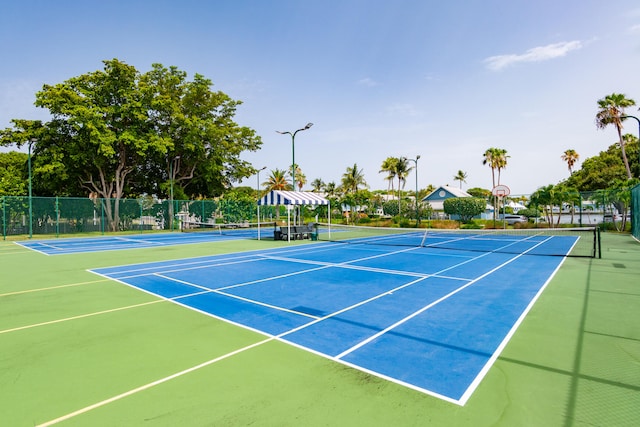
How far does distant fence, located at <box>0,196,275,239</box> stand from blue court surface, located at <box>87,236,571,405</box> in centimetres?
2386

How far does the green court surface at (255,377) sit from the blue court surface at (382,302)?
1.06 feet

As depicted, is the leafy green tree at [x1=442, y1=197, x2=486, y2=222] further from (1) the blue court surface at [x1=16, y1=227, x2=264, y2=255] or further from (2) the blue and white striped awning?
(1) the blue court surface at [x1=16, y1=227, x2=264, y2=255]

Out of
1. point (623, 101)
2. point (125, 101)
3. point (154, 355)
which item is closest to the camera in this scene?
point (154, 355)

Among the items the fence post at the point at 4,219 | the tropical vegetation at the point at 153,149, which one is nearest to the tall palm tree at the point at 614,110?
the tropical vegetation at the point at 153,149

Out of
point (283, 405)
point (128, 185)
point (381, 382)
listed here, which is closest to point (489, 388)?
point (381, 382)

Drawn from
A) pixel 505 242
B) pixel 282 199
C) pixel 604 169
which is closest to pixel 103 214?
pixel 282 199

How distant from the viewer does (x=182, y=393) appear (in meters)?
3.95

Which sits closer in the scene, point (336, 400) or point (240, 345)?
point (336, 400)

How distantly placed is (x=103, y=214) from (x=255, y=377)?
34567 mm

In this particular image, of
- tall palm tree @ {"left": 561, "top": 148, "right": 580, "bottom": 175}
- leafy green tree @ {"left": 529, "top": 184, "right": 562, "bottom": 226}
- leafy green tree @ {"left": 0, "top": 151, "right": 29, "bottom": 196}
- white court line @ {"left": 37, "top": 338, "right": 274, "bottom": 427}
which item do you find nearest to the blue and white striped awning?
white court line @ {"left": 37, "top": 338, "right": 274, "bottom": 427}

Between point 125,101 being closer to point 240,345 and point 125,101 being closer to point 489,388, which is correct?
point 240,345

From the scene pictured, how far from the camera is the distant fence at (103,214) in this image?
29531mm

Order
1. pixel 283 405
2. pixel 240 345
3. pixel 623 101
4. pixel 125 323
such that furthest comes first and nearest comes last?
pixel 623 101
pixel 125 323
pixel 240 345
pixel 283 405

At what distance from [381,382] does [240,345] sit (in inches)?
90.7
